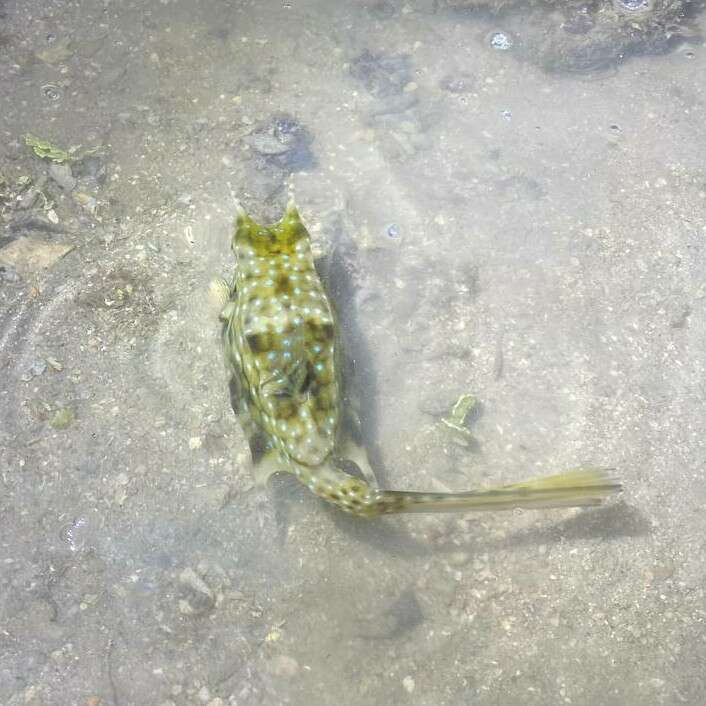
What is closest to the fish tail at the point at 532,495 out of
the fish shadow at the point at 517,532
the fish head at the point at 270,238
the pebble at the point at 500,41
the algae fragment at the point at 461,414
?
the fish shadow at the point at 517,532

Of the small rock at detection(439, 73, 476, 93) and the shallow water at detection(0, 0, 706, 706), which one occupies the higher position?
the small rock at detection(439, 73, 476, 93)

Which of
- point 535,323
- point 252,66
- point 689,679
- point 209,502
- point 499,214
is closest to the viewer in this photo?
point 689,679

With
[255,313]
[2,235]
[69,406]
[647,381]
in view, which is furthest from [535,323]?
[2,235]

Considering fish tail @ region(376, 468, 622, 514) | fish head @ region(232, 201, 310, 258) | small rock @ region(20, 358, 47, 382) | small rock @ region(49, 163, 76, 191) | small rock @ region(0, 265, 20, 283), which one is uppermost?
fish head @ region(232, 201, 310, 258)

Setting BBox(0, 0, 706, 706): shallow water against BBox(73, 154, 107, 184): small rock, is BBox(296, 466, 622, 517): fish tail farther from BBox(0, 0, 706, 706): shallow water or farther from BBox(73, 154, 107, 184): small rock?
BBox(73, 154, 107, 184): small rock

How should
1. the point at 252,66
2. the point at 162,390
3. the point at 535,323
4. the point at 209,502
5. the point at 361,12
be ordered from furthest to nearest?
1. the point at 361,12
2. the point at 252,66
3. the point at 535,323
4. the point at 162,390
5. the point at 209,502

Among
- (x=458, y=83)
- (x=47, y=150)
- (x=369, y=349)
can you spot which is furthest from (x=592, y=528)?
(x=47, y=150)

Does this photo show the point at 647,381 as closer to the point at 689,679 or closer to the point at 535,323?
the point at 535,323

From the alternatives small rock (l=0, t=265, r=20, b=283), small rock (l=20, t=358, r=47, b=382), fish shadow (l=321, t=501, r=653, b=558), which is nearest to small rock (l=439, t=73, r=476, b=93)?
fish shadow (l=321, t=501, r=653, b=558)
